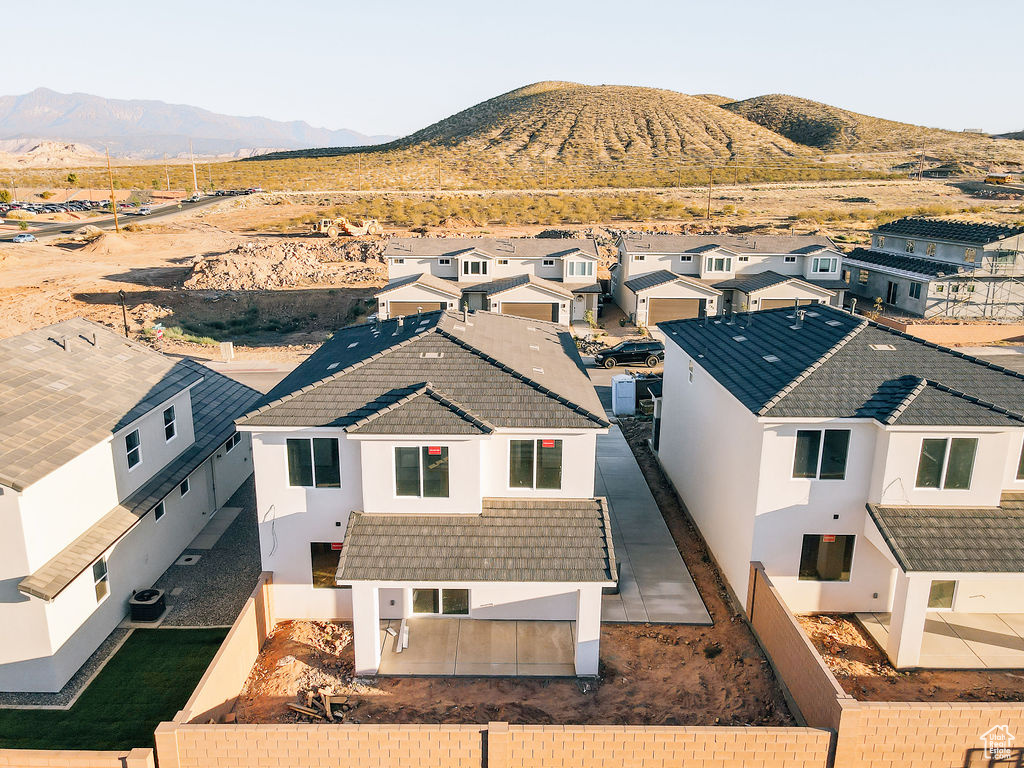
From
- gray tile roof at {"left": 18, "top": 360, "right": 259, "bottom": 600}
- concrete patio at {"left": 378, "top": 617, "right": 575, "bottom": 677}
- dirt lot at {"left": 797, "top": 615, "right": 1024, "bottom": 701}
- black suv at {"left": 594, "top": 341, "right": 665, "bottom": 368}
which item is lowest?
concrete patio at {"left": 378, "top": 617, "right": 575, "bottom": 677}

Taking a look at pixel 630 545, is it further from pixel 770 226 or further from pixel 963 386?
pixel 770 226

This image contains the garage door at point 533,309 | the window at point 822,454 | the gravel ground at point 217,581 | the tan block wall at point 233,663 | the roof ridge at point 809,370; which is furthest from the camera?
the garage door at point 533,309

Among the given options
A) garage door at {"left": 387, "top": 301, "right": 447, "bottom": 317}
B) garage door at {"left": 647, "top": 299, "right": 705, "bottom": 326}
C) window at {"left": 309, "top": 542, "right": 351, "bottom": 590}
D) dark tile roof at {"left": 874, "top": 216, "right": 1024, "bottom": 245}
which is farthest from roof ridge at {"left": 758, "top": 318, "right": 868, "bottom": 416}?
dark tile roof at {"left": 874, "top": 216, "right": 1024, "bottom": 245}

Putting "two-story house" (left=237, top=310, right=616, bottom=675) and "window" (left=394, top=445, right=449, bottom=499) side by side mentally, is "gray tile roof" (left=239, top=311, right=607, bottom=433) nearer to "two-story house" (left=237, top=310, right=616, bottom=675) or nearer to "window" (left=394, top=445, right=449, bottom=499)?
"two-story house" (left=237, top=310, right=616, bottom=675)

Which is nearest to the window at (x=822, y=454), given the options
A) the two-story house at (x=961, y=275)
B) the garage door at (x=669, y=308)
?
the garage door at (x=669, y=308)

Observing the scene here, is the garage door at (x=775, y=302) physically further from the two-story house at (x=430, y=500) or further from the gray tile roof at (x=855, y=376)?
the two-story house at (x=430, y=500)

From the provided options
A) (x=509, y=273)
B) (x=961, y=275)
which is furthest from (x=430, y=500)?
(x=961, y=275)
